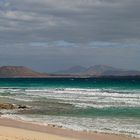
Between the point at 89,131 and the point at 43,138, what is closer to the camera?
the point at 43,138

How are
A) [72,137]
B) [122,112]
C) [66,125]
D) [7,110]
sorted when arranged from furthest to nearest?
[7,110] < [122,112] < [66,125] < [72,137]

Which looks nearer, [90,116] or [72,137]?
[72,137]

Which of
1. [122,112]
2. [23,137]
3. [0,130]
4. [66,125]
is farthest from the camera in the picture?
[122,112]

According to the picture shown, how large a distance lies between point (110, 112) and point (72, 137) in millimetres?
10854

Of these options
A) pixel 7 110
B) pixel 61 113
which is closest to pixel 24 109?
pixel 7 110

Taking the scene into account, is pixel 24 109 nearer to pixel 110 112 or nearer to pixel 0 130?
pixel 110 112

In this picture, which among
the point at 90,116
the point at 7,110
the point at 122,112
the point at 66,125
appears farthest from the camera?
the point at 7,110

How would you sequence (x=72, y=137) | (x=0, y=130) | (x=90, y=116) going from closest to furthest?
1. (x=72, y=137)
2. (x=0, y=130)
3. (x=90, y=116)

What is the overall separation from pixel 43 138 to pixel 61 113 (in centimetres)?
1212

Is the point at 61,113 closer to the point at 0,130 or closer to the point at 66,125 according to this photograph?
the point at 66,125

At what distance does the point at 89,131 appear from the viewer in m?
20.4

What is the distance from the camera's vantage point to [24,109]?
33.6 m

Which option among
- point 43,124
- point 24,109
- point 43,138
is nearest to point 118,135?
point 43,138

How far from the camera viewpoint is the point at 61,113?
97.4ft
